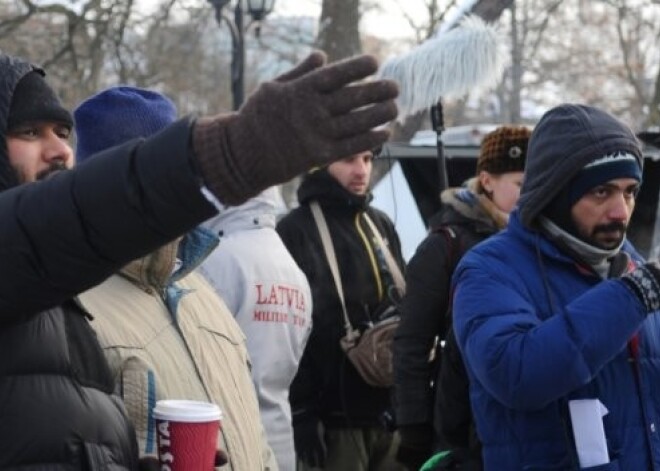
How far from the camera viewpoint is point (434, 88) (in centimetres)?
547

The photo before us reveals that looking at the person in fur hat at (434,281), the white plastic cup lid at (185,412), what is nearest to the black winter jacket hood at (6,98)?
the white plastic cup lid at (185,412)

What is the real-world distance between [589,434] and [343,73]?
5.82 ft

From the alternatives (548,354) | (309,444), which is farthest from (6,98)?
(309,444)

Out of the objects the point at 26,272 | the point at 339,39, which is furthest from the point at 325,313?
the point at 339,39

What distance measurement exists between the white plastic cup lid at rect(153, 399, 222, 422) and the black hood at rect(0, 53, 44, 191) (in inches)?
19.5

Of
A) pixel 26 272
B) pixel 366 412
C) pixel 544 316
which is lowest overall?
pixel 366 412

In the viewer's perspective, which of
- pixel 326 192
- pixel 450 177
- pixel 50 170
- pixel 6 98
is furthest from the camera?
pixel 450 177

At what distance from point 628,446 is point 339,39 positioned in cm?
1287

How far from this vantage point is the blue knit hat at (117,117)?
3059mm

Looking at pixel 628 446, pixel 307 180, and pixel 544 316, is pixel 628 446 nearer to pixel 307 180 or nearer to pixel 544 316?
pixel 544 316

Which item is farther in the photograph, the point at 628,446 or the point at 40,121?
the point at 628,446

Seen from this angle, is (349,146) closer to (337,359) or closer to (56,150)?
(56,150)

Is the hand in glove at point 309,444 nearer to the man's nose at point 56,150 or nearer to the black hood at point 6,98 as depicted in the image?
the man's nose at point 56,150

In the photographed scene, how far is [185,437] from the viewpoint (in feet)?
7.73
